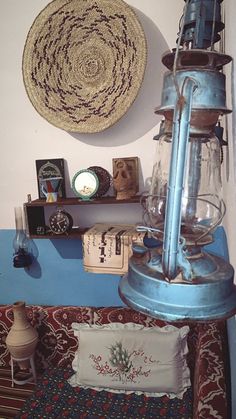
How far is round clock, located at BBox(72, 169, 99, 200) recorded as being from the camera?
203 centimetres

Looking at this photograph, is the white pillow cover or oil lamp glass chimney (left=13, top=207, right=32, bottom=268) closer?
the white pillow cover

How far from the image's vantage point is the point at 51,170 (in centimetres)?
225

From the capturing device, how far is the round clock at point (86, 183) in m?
2.03

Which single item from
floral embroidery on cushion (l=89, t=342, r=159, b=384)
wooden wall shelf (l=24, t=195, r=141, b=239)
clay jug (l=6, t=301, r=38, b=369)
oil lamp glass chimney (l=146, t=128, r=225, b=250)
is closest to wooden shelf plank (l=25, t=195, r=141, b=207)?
wooden wall shelf (l=24, t=195, r=141, b=239)

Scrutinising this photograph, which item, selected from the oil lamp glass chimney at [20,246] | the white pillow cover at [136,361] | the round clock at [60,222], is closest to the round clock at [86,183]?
the round clock at [60,222]

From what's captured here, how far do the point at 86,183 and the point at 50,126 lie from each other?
50cm

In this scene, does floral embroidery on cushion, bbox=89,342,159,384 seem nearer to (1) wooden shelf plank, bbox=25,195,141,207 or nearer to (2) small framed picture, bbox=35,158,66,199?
(1) wooden shelf plank, bbox=25,195,141,207

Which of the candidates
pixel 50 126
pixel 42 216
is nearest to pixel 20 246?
pixel 42 216

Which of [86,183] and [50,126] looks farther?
[50,126]

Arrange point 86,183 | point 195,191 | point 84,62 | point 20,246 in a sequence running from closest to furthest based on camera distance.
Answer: point 195,191 < point 84,62 < point 86,183 < point 20,246

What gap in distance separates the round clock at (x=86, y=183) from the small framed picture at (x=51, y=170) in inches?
8.0

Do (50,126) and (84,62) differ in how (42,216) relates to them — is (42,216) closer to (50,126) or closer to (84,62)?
(50,126)

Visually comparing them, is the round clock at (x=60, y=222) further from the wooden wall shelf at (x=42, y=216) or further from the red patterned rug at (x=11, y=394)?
the red patterned rug at (x=11, y=394)

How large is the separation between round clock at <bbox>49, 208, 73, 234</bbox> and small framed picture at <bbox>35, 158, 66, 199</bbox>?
145mm
